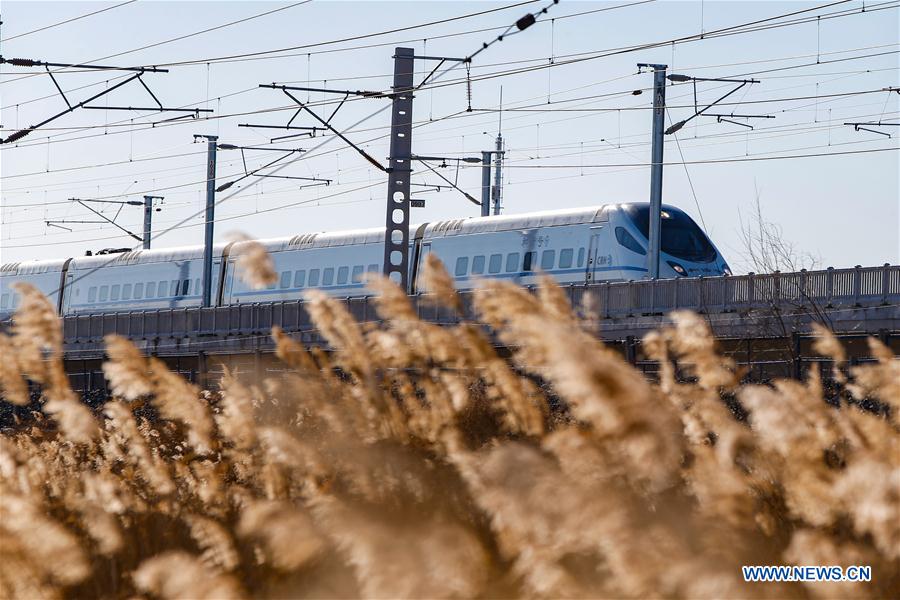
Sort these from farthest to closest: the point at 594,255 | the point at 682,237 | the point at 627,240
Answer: the point at 682,237 < the point at 594,255 < the point at 627,240

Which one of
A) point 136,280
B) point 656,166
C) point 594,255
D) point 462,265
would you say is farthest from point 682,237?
point 136,280

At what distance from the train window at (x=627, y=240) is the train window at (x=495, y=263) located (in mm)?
3140

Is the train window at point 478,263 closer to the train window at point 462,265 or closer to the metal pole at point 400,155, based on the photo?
the train window at point 462,265

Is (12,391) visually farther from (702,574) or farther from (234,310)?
(234,310)

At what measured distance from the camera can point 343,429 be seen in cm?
542

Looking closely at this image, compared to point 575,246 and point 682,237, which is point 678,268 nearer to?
point 682,237

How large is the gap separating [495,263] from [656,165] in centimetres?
488

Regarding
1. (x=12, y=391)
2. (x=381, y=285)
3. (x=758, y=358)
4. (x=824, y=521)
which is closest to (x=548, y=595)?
(x=824, y=521)

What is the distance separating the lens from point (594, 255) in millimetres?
28703

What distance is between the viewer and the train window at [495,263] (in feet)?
99.9

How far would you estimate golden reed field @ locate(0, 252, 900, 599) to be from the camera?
3.62 metres

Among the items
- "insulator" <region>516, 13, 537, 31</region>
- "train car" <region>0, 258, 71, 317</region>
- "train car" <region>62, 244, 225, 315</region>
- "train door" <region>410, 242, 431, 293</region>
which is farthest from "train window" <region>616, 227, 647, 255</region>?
"train car" <region>0, 258, 71, 317</region>

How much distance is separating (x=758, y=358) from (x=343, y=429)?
648 inches

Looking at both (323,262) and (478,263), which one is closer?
(478,263)
